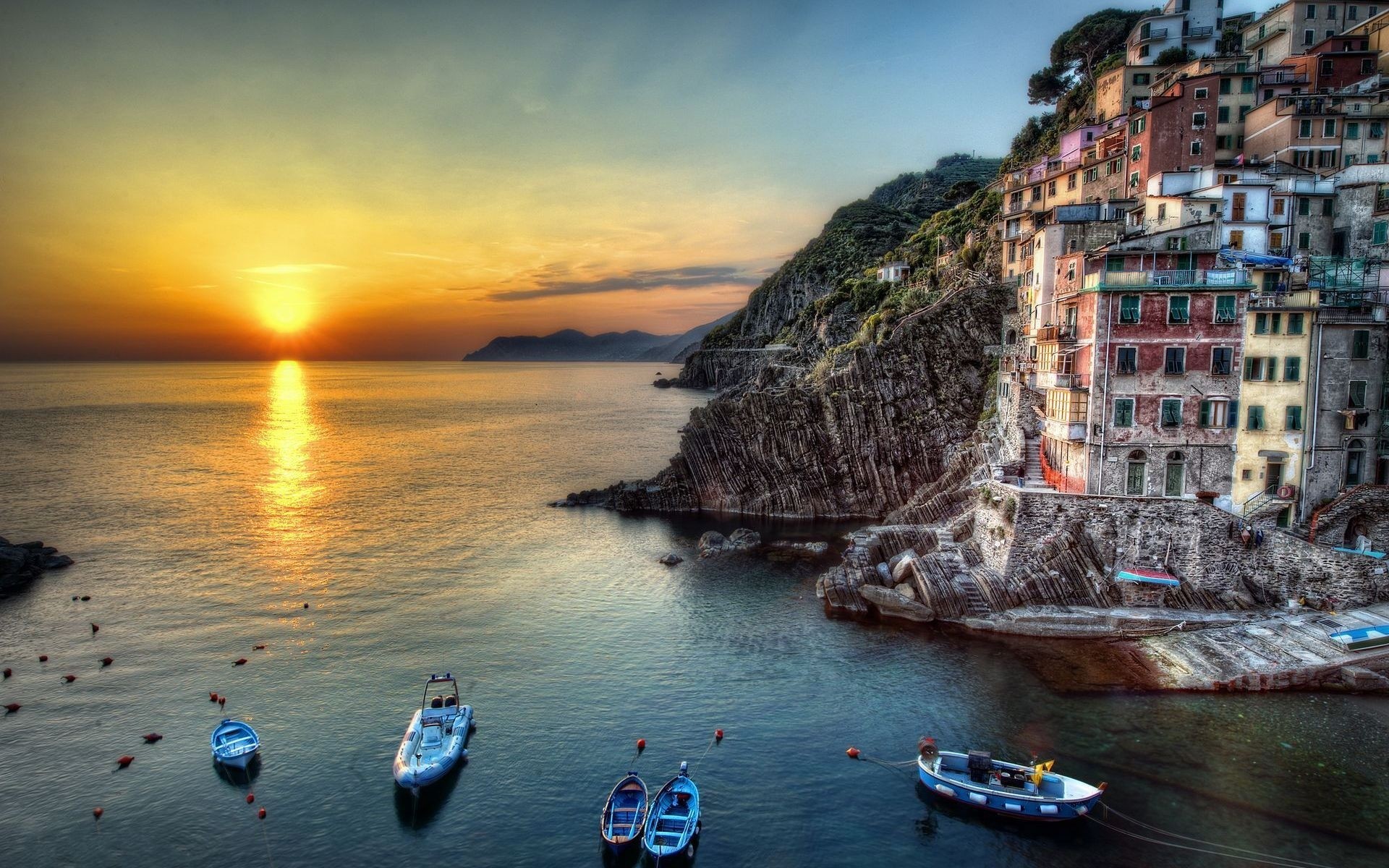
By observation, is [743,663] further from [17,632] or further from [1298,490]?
[17,632]

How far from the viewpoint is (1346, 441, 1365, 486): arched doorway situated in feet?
154

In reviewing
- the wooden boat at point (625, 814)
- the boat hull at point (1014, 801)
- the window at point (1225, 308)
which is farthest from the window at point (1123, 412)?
the wooden boat at point (625, 814)

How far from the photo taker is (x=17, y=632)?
53281 millimetres

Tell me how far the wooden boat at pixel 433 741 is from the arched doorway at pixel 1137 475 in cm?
4264

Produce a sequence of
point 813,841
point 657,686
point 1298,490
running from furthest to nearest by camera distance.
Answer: point 1298,490 < point 657,686 < point 813,841

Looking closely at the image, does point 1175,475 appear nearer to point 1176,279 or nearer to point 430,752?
point 1176,279

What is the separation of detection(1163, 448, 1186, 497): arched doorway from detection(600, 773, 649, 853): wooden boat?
1501 inches

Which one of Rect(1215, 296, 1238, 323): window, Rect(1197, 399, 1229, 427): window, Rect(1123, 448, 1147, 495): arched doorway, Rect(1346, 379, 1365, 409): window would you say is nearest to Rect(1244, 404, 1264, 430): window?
Rect(1197, 399, 1229, 427): window

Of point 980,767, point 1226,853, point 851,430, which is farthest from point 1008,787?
point 851,430

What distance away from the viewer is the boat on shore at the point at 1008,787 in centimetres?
3133

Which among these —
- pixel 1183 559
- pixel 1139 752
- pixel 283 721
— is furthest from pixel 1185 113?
pixel 283 721

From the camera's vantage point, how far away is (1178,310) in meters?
47.7

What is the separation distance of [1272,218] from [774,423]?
45.7 m

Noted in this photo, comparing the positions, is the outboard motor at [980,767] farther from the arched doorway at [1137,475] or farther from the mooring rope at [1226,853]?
the arched doorway at [1137,475]
